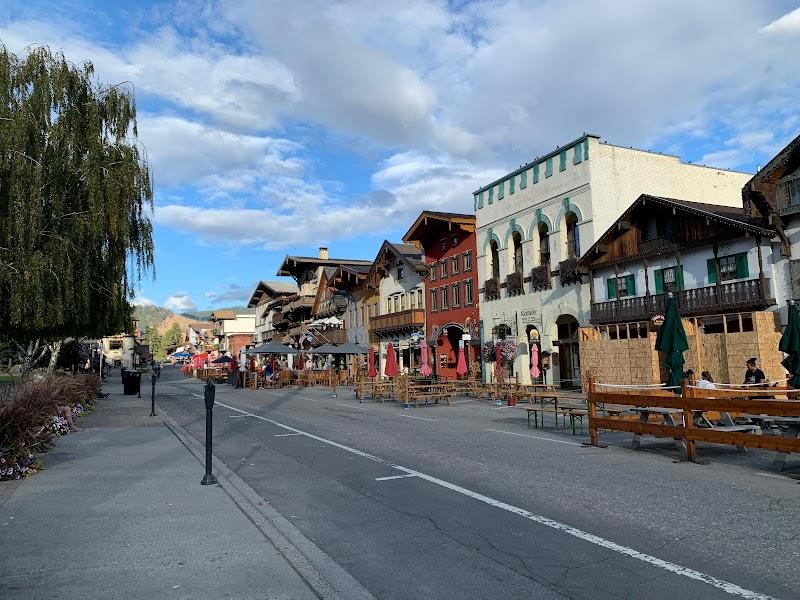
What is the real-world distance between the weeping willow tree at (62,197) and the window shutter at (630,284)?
63.5 ft

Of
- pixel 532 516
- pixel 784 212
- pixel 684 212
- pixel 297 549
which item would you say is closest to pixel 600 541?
pixel 532 516

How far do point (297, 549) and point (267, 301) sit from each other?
79359 millimetres

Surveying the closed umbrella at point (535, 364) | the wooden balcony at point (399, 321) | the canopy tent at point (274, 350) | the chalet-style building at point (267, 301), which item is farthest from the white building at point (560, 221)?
the chalet-style building at point (267, 301)

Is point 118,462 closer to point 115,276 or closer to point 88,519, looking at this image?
point 88,519

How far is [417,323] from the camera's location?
44000mm

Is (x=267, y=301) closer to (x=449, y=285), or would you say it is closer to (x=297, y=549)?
(x=449, y=285)

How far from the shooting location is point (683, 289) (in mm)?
25094

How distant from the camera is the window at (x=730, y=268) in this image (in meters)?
22.7

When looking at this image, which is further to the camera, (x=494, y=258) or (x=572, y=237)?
(x=494, y=258)

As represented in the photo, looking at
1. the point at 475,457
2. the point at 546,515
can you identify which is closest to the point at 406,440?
the point at 475,457

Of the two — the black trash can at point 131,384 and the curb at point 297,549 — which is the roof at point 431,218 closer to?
the black trash can at point 131,384

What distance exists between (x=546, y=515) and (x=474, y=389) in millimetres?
21397

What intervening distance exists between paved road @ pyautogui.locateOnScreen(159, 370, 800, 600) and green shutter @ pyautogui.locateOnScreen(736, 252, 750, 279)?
13.4 metres

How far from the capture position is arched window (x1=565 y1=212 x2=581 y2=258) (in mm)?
30609
